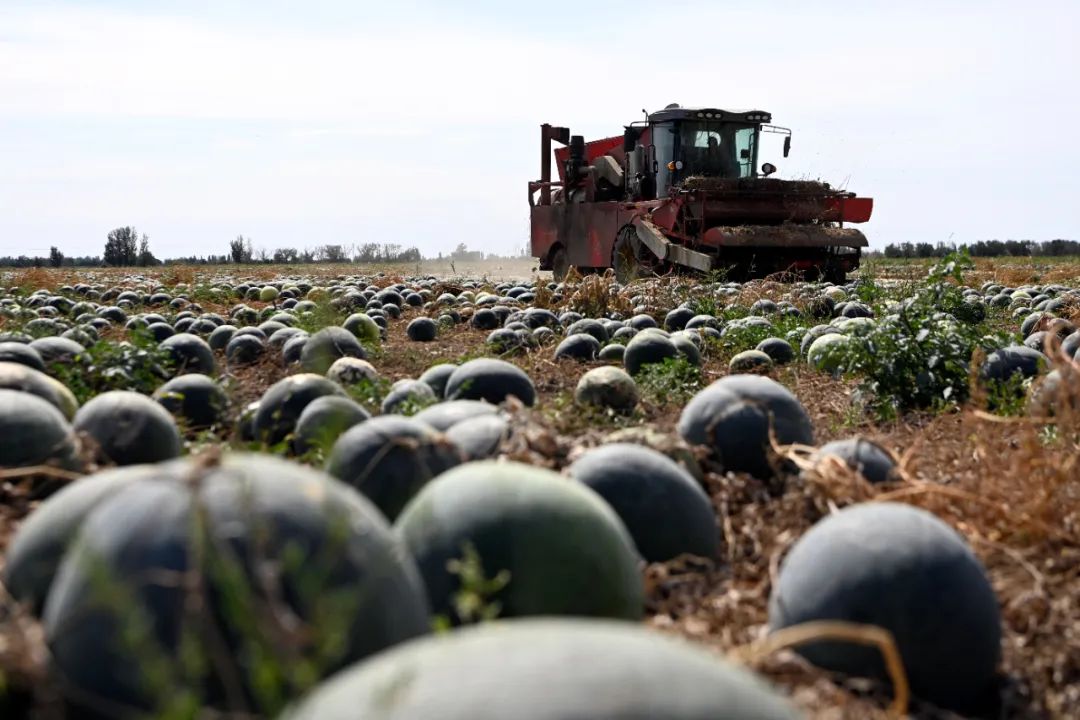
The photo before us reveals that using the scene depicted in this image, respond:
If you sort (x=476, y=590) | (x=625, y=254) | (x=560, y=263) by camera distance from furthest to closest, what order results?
1. (x=560, y=263)
2. (x=625, y=254)
3. (x=476, y=590)

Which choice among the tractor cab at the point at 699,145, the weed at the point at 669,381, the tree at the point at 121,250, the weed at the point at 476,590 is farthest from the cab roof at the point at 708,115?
the tree at the point at 121,250

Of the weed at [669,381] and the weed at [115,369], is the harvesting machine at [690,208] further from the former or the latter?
the weed at [115,369]

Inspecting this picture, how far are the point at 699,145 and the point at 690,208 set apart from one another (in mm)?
3492

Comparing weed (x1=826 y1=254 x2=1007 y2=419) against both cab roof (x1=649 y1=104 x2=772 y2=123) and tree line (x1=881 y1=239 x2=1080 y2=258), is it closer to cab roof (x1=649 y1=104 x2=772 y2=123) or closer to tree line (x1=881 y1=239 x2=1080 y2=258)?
cab roof (x1=649 y1=104 x2=772 y2=123)

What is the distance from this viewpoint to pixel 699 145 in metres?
23.7

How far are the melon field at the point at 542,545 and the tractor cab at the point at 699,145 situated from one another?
14595mm

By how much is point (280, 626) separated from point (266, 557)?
287 millimetres

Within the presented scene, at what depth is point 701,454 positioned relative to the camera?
592 centimetres

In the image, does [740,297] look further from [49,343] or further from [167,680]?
[167,680]

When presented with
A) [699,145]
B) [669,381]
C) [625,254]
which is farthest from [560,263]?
[669,381]

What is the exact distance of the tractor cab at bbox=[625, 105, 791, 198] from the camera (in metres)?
23.4

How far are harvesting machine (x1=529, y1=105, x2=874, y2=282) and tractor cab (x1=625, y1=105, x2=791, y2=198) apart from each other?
0.02 m

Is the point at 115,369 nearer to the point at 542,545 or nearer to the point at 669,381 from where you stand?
the point at 669,381

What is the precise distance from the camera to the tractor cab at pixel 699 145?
23438mm
